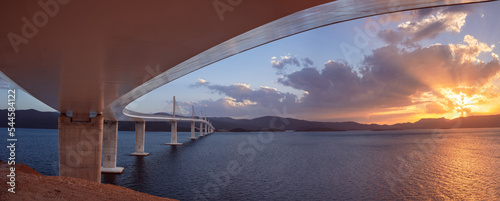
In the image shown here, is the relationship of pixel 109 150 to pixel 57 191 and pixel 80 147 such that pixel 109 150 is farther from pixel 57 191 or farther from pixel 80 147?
pixel 57 191

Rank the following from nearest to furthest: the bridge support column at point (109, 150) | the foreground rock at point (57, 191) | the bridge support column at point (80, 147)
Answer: the foreground rock at point (57, 191), the bridge support column at point (80, 147), the bridge support column at point (109, 150)

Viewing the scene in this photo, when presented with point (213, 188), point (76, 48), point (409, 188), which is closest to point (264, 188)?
point (213, 188)

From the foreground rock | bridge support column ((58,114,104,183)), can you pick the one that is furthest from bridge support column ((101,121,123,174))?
the foreground rock

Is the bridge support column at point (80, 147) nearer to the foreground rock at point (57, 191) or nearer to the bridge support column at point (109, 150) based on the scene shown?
the bridge support column at point (109, 150)

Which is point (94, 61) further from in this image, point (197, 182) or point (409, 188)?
point (409, 188)

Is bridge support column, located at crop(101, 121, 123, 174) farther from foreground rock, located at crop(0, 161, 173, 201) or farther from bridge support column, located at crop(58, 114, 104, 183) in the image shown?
foreground rock, located at crop(0, 161, 173, 201)

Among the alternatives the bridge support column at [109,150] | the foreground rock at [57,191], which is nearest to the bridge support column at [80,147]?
the bridge support column at [109,150]

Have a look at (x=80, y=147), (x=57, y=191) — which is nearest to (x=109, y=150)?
(x=80, y=147)

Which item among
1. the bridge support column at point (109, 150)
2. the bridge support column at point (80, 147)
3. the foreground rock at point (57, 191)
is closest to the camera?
the foreground rock at point (57, 191)
